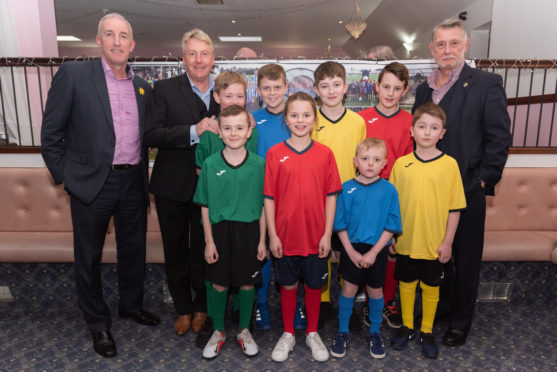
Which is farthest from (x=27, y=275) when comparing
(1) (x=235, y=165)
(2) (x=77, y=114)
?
(1) (x=235, y=165)

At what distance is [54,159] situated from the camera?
6.75 feet

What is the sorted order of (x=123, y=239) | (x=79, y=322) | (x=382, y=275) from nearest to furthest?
(x=382, y=275) → (x=123, y=239) → (x=79, y=322)

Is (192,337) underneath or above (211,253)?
underneath

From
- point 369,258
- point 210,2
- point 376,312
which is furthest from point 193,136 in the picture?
point 210,2

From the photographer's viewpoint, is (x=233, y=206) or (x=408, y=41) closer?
(x=233, y=206)

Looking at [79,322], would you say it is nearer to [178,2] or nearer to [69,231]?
[69,231]

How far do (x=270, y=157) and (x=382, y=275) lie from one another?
92cm

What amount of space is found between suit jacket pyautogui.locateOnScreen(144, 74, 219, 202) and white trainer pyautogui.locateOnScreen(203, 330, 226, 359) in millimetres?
808

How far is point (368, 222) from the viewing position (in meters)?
2.04

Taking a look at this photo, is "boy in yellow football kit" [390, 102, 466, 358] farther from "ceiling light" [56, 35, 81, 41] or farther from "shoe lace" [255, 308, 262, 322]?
"ceiling light" [56, 35, 81, 41]

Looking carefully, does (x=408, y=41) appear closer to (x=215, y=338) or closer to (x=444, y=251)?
(x=444, y=251)

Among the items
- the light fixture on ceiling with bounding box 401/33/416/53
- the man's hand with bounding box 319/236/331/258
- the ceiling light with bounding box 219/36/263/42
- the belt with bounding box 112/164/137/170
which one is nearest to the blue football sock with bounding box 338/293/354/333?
the man's hand with bounding box 319/236/331/258

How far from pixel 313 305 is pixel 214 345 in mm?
608

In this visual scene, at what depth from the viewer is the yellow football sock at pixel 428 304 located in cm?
217
